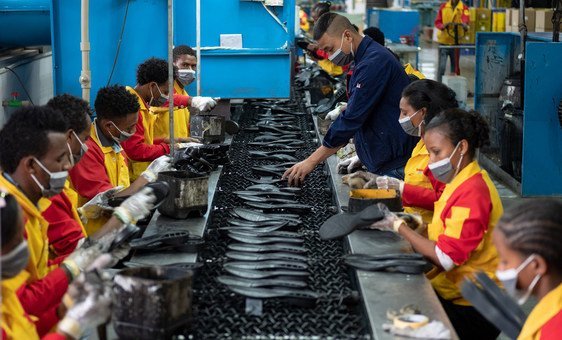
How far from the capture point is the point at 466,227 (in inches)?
120

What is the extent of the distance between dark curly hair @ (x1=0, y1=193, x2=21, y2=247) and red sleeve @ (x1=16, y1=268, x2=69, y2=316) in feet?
0.99

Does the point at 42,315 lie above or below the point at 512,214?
below

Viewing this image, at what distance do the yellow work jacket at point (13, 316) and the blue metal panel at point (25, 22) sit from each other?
15.7 ft

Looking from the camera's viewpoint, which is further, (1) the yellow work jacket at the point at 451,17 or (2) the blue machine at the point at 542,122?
(1) the yellow work jacket at the point at 451,17

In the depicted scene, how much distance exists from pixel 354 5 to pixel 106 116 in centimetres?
2044

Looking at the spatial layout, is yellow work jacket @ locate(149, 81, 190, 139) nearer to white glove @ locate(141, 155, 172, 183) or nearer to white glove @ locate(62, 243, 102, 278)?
white glove @ locate(141, 155, 172, 183)

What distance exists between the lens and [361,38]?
4938 mm

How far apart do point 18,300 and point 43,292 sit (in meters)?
0.19

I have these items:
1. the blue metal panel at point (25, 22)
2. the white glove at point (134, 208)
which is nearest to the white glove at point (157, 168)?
the white glove at point (134, 208)

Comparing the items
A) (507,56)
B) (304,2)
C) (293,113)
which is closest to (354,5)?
(304,2)

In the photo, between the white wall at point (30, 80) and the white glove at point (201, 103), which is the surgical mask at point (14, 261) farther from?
the white wall at point (30, 80)

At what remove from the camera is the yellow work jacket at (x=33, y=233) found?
2.77 m

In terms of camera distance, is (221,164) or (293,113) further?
(293,113)

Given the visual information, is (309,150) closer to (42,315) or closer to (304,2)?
(42,315)
